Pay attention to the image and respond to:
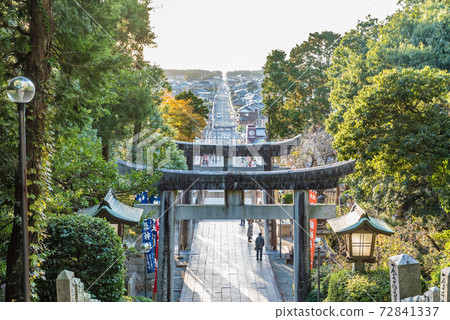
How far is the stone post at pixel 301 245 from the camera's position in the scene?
13.0 meters

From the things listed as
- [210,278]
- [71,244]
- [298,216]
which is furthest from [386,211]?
[71,244]

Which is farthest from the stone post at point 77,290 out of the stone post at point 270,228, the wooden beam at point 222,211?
the stone post at point 270,228

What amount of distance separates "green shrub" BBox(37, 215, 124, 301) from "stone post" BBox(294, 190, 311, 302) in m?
7.17

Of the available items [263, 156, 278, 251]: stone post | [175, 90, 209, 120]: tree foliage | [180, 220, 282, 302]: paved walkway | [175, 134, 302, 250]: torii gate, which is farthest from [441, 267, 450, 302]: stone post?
[175, 90, 209, 120]: tree foliage

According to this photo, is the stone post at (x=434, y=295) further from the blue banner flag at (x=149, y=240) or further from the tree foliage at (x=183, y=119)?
the tree foliage at (x=183, y=119)

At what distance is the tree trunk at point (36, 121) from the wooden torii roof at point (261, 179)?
6477mm

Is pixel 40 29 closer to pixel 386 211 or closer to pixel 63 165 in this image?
pixel 63 165

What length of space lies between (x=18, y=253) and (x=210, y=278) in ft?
36.3

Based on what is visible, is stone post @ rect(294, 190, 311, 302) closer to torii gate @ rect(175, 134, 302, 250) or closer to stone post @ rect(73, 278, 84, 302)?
torii gate @ rect(175, 134, 302, 250)

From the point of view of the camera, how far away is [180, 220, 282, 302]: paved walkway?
1439cm

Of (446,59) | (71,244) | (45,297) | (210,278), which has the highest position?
(446,59)

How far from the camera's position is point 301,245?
13.2 meters

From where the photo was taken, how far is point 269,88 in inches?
1077

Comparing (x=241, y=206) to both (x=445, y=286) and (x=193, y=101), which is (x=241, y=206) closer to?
(x=445, y=286)
